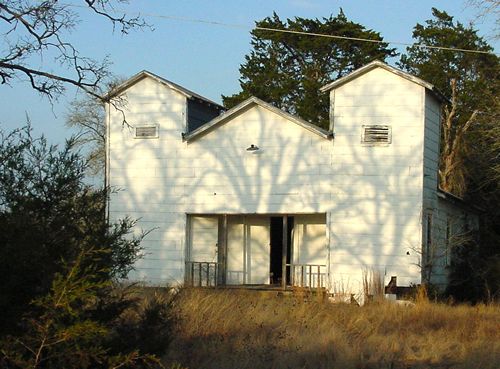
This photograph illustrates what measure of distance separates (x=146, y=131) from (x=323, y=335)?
13.3m

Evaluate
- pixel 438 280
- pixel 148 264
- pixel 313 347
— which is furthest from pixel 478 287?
pixel 313 347

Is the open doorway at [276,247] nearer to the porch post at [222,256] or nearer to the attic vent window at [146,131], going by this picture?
the porch post at [222,256]

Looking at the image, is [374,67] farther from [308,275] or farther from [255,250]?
[255,250]

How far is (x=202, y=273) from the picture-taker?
25.3 meters

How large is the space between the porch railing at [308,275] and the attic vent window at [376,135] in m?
4.26

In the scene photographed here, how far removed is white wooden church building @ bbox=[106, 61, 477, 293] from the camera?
75.2 feet

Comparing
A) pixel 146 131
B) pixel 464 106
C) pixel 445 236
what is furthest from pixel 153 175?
pixel 464 106

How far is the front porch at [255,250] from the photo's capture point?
25.0 meters

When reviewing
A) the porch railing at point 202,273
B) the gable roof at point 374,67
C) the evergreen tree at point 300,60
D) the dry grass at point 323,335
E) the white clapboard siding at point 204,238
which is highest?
the evergreen tree at point 300,60

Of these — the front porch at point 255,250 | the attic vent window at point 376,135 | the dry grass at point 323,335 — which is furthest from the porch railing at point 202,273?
the dry grass at point 323,335

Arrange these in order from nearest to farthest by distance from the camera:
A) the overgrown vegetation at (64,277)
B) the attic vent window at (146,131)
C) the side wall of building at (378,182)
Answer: the overgrown vegetation at (64,277)
the side wall of building at (378,182)
the attic vent window at (146,131)

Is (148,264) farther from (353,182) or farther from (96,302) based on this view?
(96,302)

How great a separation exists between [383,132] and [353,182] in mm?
1755

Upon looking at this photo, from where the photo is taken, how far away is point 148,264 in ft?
82.3
